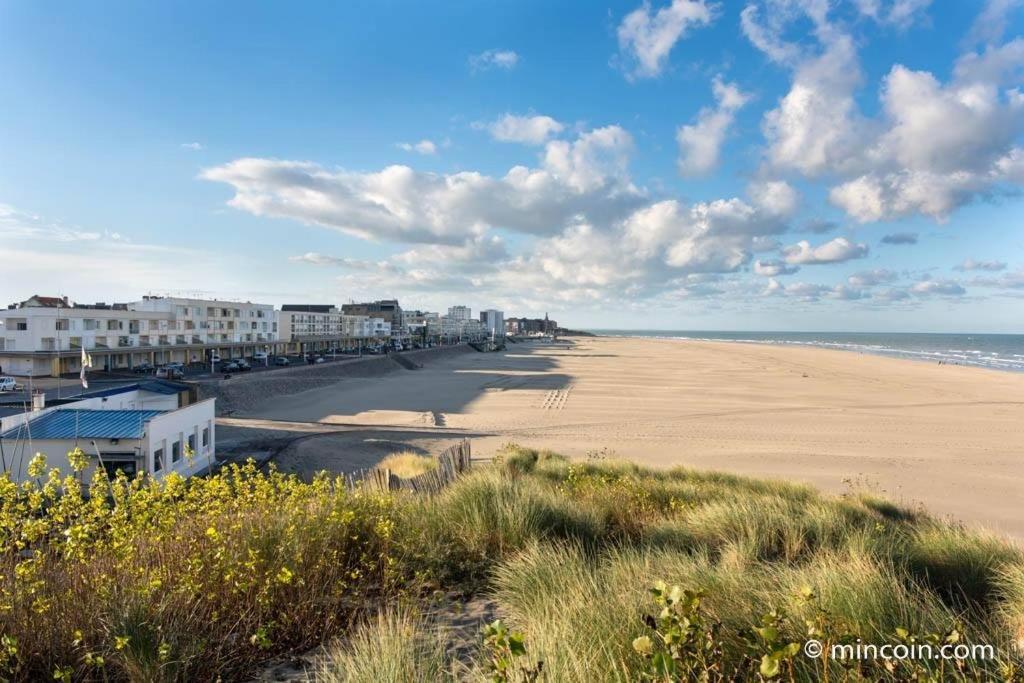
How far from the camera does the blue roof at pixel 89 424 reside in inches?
605

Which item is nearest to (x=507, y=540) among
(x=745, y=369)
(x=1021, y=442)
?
(x=1021, y=442)

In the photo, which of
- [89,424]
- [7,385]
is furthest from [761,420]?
[7,385]

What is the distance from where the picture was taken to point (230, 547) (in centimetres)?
445

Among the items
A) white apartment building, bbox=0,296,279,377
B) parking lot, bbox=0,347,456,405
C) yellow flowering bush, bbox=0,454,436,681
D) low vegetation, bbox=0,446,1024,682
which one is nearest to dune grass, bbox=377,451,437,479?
low vegetation, bbox=0,446,1024,682

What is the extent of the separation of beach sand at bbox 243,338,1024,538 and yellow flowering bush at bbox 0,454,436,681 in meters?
14.8

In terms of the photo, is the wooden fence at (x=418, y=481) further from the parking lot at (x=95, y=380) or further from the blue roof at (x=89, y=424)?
the parking lot at (x=95, y=380)

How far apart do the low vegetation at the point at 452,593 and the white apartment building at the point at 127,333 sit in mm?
51933

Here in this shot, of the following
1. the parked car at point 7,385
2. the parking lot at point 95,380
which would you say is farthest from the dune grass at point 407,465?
the parked car at point 7,385

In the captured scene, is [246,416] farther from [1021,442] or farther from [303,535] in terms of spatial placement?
[1021,442]

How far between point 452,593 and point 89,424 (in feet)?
53.2

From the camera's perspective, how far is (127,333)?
5388cm

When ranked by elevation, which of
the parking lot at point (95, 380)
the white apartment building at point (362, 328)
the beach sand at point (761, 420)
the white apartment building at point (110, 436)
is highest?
the white apartment building at point (362, 328)

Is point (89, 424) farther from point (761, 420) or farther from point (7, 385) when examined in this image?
point (761, 420)

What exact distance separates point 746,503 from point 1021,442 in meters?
28.5
